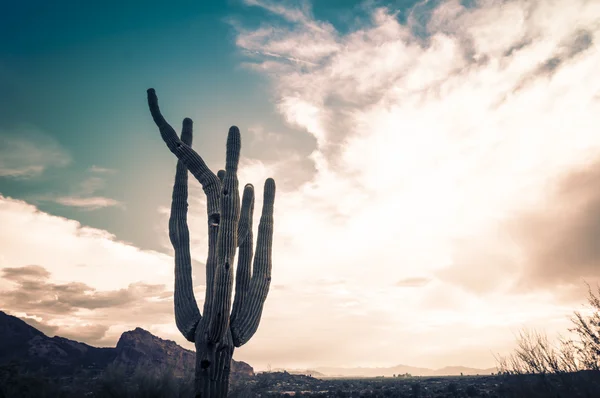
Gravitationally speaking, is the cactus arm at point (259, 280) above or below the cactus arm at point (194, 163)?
A: below

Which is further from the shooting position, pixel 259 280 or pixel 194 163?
pixel 259 280

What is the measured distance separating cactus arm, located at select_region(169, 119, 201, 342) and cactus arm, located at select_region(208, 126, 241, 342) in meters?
1.25

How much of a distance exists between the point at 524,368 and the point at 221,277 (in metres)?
11.5

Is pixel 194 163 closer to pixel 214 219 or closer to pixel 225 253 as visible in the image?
pixel 214 219

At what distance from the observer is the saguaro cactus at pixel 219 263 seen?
27.7ft

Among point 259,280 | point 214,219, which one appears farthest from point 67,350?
point 214,219

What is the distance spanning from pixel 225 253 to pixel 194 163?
2779 millimetres

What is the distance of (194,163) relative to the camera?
33.2ft

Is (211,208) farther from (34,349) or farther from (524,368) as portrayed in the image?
(34,349)

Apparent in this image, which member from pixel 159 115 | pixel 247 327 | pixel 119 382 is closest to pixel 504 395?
pixel 247 327

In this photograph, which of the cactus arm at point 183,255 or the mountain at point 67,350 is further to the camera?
the mountain at point 67,350

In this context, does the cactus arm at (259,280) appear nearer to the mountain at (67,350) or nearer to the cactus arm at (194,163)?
the cactus arm at (194,163)

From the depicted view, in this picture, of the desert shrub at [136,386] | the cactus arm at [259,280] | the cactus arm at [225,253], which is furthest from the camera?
the cactus arm at [259,280]

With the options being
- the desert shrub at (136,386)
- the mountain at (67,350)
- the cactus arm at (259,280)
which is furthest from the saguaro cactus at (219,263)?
the mountain at (67,350)
